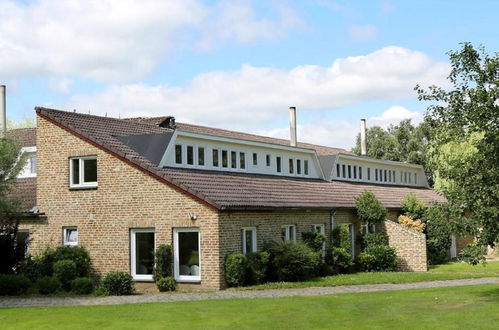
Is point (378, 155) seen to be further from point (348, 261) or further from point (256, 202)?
point (256, 202)

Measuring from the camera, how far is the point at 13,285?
82.3 feet

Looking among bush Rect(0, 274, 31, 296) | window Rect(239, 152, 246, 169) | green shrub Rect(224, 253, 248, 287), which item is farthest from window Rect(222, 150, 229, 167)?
bush Rect(0, 274, 31, 296)

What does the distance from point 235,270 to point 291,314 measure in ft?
24.0

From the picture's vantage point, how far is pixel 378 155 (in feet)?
247

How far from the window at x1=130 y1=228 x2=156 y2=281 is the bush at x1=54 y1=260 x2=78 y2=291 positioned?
2143 mm

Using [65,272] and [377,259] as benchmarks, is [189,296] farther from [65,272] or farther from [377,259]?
[377,259]

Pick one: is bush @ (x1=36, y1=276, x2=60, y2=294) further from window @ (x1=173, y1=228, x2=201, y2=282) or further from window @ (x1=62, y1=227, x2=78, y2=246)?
window @ (x1=173, y1=228, x2=201, y2=282)

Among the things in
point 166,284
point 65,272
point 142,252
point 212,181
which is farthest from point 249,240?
point 65,272

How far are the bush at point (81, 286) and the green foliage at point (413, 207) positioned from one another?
1967cm

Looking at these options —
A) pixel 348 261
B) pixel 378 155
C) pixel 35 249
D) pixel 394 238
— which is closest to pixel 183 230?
pixel 35 249

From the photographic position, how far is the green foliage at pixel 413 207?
3900 centimetres

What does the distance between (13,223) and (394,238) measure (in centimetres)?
1770

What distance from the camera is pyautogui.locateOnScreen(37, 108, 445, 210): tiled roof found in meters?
25.9

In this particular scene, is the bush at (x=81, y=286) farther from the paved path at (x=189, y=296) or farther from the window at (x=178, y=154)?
the window at (x=178, y=154)
